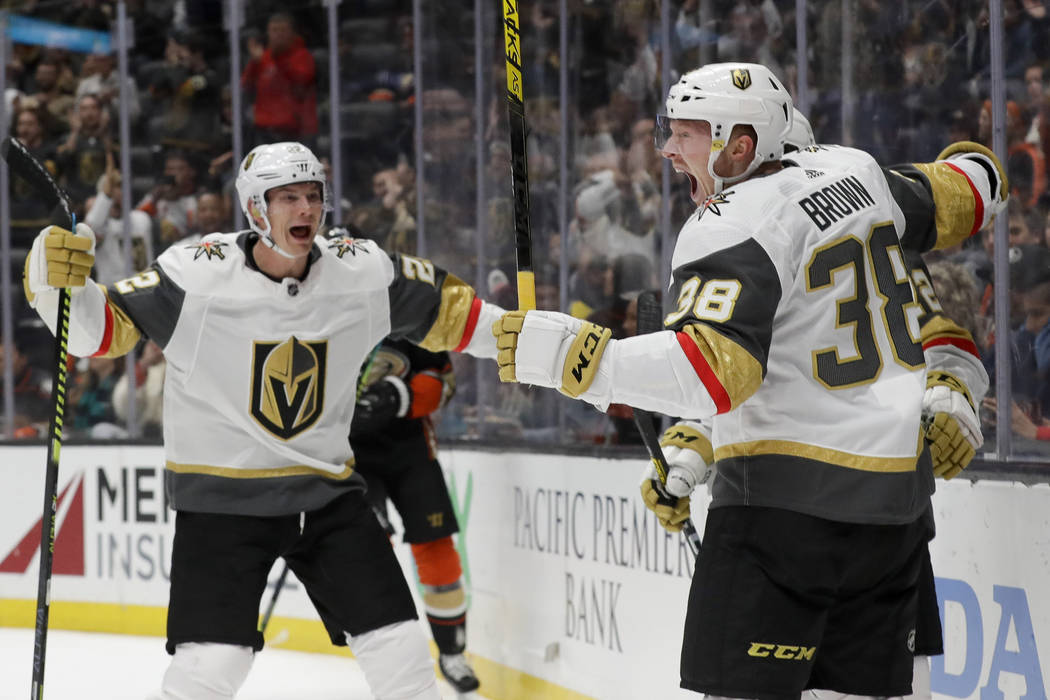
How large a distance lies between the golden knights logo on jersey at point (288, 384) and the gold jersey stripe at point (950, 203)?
1342mm

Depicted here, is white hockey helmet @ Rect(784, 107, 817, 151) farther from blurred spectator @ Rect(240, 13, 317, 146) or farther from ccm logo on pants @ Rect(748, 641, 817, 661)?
blurred spectator @ Rect(240, 13, 317, 146)

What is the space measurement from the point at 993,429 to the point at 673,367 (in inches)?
50.7

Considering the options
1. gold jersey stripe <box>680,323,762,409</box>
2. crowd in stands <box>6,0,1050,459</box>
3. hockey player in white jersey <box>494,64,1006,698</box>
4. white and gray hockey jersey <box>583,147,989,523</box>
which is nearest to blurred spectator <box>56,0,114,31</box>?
crowd in stands <box>6,0,1050,459</box>

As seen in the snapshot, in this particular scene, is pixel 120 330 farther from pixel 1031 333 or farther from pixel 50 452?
pixel 1031 333

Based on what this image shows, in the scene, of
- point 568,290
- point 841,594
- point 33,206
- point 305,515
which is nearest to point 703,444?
point 841,594

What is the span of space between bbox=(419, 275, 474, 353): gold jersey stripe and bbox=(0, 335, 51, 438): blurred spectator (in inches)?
150

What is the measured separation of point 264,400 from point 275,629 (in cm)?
265

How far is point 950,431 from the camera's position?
2.41m

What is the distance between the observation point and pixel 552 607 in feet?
13.6

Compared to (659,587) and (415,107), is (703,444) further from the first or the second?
(415,107)

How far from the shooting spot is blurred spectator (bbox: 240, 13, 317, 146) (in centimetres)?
593

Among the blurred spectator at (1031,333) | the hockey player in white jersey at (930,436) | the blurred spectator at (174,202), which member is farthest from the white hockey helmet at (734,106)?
the blurred spectator at (174,202)

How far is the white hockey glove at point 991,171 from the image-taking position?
2482 mm

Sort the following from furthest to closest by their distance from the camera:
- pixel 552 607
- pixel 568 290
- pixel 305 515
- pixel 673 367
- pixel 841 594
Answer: pixel 568 290 < pixel 552 607 < pixel 305 515 < pixel 841 594 < pixel 673 367
